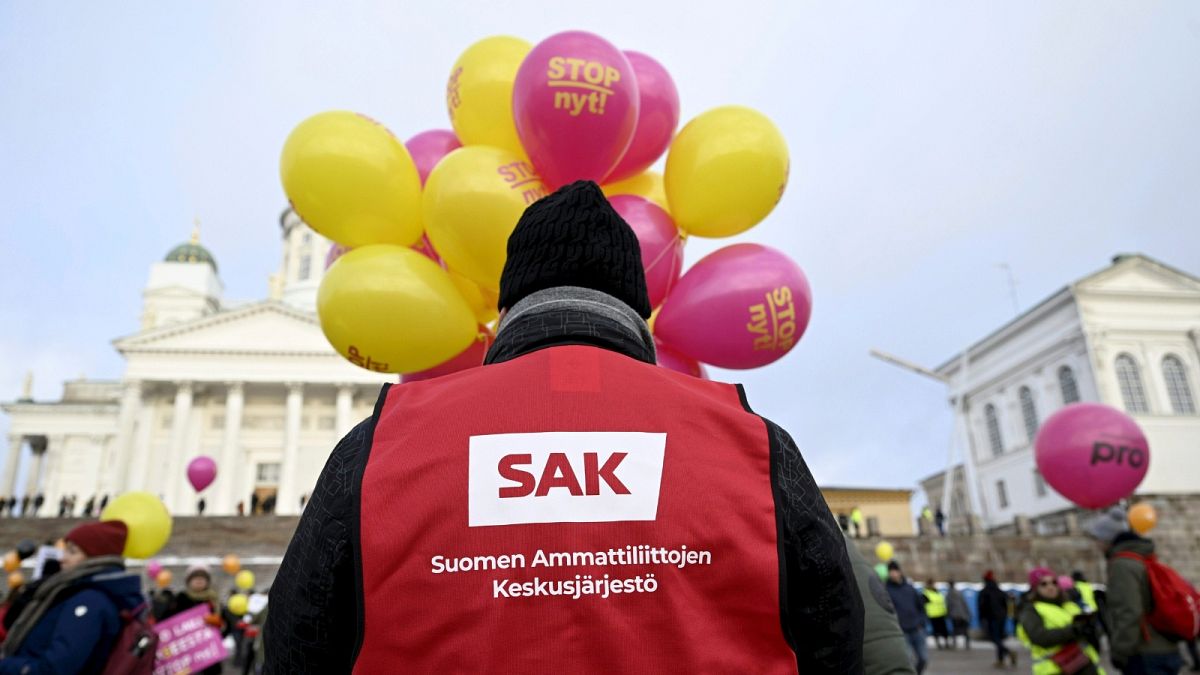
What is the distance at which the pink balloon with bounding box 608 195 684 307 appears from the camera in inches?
184

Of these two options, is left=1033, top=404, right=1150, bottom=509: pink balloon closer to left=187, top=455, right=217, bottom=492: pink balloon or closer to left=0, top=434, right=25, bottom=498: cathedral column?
left=187, top=455, right=217, bottom=492: pink balloon

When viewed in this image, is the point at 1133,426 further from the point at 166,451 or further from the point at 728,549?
the point at 166,451

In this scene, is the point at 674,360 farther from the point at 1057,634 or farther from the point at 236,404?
the point at 236,404

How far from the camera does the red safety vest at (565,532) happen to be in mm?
1215

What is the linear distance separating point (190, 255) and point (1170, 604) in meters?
70.7

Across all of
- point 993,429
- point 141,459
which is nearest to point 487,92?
point 993,429

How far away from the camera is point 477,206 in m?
4.26

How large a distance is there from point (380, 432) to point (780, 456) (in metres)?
0.71

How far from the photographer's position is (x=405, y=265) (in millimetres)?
4512

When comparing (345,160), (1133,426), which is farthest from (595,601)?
(1133,426)

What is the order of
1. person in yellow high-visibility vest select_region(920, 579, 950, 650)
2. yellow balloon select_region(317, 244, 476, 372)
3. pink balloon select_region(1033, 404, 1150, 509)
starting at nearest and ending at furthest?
1. yellow balloon select_region(317, 244, 476, 372)
2. pink balloon select_region(1033, 404, 1150, 509)
3. person in yellow high-visibility vest select_region(920, 579, 950, 650)

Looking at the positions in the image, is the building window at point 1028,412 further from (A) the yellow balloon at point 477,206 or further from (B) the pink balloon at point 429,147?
(A) the yellow balloon at point 477,206

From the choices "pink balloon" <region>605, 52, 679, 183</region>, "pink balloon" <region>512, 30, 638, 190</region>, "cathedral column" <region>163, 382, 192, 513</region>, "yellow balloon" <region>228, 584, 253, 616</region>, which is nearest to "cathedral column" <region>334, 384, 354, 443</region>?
"cathedral column" <region>163, 382, 192, 513</region>

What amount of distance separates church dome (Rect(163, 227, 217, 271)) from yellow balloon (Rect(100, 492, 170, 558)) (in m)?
63.4
